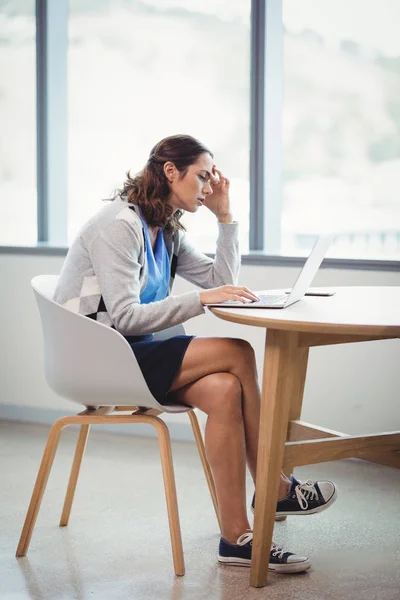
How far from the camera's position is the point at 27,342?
13.2 feet

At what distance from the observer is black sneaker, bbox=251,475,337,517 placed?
8.25 ft

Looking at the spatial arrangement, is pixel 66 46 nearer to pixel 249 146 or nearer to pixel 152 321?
pixel 249 146

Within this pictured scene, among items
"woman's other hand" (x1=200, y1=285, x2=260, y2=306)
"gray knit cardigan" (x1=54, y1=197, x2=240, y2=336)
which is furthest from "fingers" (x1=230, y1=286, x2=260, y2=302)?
"gray knit cardigan" (x1=54, y1=197, x2=240, y2=336)

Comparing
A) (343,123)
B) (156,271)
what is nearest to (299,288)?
(156,271)

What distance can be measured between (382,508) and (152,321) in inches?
40.7

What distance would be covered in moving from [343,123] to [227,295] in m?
1.70

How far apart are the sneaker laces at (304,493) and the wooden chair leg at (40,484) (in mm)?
647

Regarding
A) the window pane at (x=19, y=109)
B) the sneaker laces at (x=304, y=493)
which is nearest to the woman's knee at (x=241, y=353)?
the sneaker laces at (x=304, y=493)

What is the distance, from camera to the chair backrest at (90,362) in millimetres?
2312

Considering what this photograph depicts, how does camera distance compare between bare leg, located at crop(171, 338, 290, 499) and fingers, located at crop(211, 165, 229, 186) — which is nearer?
bare leg, located at crop(171, 338, 290, 499)

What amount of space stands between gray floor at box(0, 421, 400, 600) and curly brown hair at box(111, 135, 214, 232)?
88 centimetres

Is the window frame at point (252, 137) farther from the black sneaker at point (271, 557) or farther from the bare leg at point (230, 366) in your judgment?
the black sneaker at point (271, 557)

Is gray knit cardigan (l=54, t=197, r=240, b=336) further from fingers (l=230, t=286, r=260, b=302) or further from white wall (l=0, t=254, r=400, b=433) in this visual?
white wall (l=0, t=254, r=400, b=433)

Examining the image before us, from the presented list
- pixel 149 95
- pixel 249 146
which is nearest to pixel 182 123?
pixel 149 95
